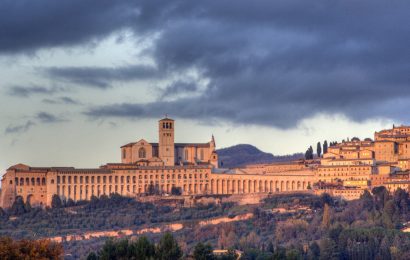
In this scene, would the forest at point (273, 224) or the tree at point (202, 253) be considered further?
the forest at point (273, 224)

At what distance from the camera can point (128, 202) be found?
113500 millimetres

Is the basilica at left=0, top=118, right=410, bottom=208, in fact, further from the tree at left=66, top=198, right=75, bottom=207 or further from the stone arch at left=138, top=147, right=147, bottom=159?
the tree at left=66, top=198, right=75, bottom=207

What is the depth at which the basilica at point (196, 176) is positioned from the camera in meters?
113

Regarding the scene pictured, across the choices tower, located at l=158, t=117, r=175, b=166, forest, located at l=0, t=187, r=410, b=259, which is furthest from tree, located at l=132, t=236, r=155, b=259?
tower, located at l=158, t=117, r=175, b=166

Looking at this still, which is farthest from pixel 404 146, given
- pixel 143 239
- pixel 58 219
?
pixel 143 239

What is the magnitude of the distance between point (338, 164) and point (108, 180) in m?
20.2

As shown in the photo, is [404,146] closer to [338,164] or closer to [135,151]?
[338,164]

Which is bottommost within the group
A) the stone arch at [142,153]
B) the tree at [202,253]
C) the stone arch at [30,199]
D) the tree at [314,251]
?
the tree at [314,251]

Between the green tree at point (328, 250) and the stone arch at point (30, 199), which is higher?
the stone arch at point (30, 199)

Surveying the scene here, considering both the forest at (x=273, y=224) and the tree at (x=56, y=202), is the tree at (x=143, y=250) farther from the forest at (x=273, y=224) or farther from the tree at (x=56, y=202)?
the tree at (x=56, y=202)

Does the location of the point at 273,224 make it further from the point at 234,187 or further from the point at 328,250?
the point at 328,250

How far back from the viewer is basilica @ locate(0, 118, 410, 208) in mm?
113062

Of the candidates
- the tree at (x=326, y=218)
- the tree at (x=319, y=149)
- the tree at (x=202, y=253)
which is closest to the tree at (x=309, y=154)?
the tree at (x=319, y=149)

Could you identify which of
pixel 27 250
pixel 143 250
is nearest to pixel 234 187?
pixel 143 250
